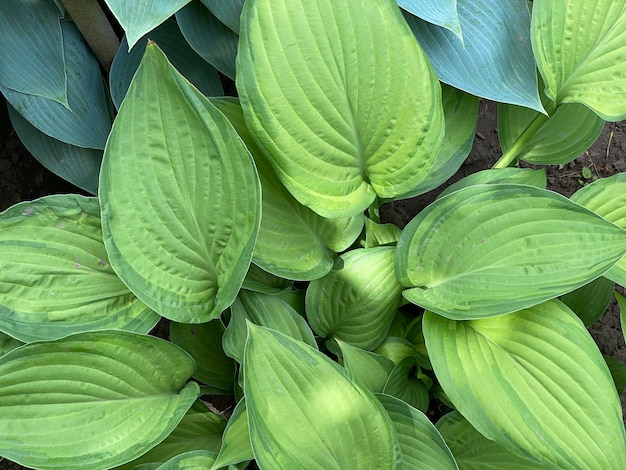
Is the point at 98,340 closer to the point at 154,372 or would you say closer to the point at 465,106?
the point at 154,372

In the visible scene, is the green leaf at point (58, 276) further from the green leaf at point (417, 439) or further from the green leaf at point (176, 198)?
the green leaf at point (417, 439)

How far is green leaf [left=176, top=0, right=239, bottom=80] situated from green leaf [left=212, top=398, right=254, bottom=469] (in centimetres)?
54

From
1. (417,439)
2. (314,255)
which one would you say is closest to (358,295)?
(314,255)

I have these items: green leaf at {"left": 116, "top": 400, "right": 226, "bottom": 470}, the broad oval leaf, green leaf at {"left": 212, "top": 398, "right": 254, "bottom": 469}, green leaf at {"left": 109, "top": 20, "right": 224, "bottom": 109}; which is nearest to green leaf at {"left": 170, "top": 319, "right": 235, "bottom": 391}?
green leaf at {"left": 116, "top": 400, "right": 226, "bottom": 470}

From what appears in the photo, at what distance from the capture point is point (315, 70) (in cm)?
68

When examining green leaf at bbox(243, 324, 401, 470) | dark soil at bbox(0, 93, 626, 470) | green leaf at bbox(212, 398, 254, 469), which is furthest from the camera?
dark soil at bbox(0, 93, 626, 470)

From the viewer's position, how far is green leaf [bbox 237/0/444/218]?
0.65m

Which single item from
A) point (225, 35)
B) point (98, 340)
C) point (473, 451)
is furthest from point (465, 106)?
point (98, 340)

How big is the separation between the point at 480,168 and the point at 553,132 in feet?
0.79

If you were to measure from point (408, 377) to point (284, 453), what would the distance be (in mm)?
378

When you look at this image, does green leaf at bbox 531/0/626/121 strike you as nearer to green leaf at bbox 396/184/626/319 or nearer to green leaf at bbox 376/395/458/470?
green leaf at bbox 396/184/626/319

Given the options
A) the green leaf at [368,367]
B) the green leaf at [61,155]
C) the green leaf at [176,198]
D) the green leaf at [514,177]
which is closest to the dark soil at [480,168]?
the green leaf at [61,155]

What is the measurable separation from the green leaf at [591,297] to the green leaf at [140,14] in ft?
2.59

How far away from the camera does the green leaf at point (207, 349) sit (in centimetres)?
91
